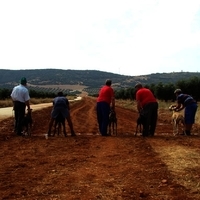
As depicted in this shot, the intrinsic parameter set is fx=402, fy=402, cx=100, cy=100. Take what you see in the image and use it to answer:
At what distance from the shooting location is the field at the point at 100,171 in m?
6.16

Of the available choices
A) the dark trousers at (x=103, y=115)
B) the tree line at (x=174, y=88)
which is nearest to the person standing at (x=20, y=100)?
the dark trousers at (x=103, y=115)

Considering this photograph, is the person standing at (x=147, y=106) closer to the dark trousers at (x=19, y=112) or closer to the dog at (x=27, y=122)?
the dog at (x=27, y=122)

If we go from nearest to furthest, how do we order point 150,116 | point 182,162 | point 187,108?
point 182,162 → point 150,116 → point 187,108

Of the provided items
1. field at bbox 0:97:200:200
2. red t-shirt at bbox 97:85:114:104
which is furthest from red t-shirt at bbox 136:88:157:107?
field at bbox 0:97:200:200

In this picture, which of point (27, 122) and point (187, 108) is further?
point (187, 108)

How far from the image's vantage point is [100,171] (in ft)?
25.2

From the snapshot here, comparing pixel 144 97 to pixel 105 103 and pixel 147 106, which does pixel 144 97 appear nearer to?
pixel 147 106

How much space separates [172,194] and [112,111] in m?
8.90

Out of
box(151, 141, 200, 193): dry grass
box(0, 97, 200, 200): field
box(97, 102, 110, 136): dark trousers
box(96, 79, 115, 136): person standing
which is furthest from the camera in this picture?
box(96, 79, 115, 136): person standing

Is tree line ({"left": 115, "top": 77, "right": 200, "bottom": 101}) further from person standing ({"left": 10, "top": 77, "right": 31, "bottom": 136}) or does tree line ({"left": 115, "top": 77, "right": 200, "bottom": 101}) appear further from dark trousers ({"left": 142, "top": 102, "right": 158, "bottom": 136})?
person standing ({"left": 10, "top": 77, "right": 31, "bottom": 136})

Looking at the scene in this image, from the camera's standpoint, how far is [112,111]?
1491cm

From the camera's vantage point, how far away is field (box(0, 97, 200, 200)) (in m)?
6.16

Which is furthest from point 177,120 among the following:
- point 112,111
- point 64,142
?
point 64,142

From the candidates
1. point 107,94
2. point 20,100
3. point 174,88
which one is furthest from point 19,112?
point 174,88
